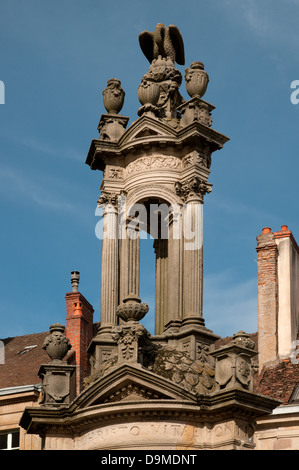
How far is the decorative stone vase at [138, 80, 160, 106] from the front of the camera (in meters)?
30.1

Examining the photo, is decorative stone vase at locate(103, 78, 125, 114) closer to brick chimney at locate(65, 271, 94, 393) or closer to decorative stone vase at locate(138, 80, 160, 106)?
decorative stone vase at locate(138, 80, 160, 106)

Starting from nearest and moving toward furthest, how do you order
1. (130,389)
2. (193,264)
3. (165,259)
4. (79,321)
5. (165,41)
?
1. (130,389)
2. (193,264)
3. (165,259)
4. (165,41)
5. (79,321)

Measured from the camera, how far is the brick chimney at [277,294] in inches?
1519

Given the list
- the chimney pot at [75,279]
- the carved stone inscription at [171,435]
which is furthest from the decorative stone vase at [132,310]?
the chimney pot at [75,279]

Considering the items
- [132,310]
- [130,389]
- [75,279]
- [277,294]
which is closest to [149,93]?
[132,310]

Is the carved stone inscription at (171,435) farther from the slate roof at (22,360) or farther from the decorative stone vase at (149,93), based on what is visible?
the slate roof at (22,360)

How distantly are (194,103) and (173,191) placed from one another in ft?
6.50

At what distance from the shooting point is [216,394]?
1032 inches

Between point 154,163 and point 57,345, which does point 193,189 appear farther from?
point 57,345

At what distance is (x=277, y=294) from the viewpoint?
130ft

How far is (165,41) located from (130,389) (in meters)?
8.86

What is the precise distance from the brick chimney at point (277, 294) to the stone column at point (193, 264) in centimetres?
1020

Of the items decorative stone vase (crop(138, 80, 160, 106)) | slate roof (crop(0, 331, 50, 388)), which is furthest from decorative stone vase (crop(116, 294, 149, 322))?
slate roof (crop(0, 331, 50, 388))
